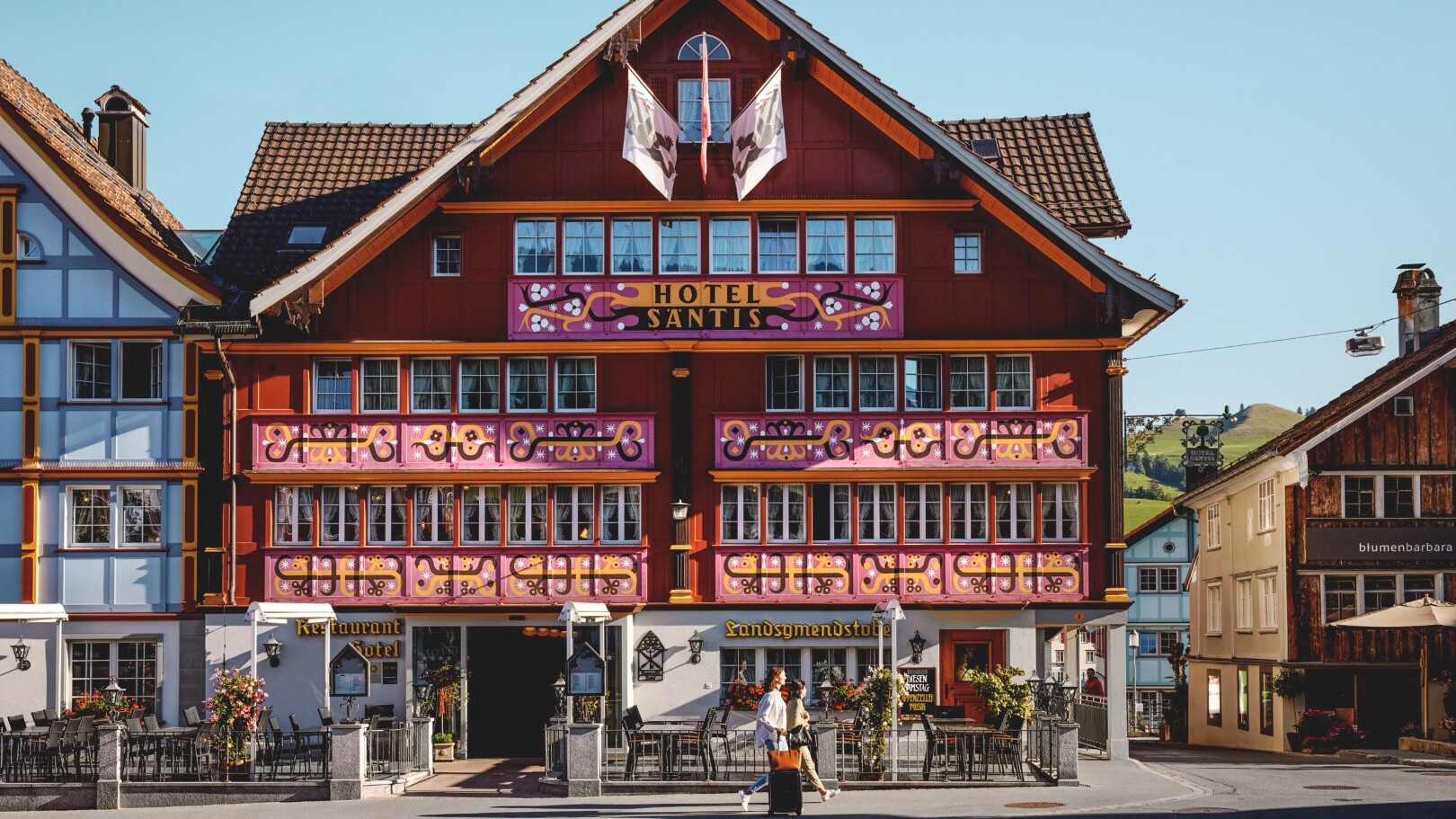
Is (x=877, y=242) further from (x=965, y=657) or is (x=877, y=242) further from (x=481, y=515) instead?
(x=481, y=515)

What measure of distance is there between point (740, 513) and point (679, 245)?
5.35 meters

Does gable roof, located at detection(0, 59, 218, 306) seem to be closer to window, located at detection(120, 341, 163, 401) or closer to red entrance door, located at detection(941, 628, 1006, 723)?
window, located at detection(120, 341, 163, 401)

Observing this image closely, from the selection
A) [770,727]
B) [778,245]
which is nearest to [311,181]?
[778,245]

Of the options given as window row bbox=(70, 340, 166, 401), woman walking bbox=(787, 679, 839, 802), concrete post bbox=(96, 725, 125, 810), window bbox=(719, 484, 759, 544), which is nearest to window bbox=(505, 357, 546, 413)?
window bbox=(719, 484, 759, 544)

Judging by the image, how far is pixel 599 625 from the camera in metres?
37.5

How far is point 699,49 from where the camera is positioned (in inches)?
1501

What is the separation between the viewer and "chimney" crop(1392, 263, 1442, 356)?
168ft

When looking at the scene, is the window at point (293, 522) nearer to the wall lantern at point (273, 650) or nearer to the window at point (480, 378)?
the wall lantern at point (273, 650)

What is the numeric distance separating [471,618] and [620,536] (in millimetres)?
3235

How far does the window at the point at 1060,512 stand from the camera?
3759cm

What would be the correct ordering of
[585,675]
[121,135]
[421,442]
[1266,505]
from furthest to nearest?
1. [1266,505]
2. [121,135]
3. [421,442]
4. [585,675]

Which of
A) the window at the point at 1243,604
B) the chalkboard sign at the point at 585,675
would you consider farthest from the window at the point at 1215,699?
the chalkboard sign at the point at 585,675

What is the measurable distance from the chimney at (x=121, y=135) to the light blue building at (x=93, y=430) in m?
5.61

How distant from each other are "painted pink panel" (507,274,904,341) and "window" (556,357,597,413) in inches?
24.3
